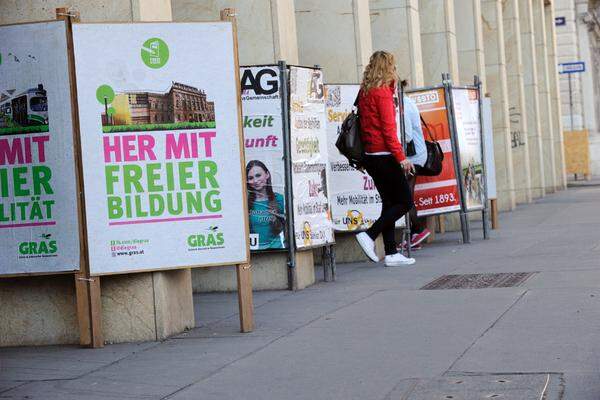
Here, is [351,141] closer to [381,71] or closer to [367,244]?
[381,71]

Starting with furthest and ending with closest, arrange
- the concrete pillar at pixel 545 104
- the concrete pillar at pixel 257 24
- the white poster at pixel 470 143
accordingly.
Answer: the concrete pillar at pixel 545 104, the white poster at pixel 470 143, the concrete pillar at pixel 257 24

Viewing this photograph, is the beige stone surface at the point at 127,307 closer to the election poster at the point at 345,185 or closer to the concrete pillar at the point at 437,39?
the election poster at the point at 345,185

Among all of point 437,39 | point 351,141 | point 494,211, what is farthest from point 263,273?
point 437,39

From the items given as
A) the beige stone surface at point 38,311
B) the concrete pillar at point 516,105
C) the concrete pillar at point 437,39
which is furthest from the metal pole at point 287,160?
the concrete pillar at point 516,105

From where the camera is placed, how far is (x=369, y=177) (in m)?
13.1

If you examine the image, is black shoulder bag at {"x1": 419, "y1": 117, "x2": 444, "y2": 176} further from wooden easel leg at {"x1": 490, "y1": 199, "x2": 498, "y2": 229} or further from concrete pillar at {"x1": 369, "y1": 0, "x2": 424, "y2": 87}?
wooden easel leg at {"x1": 490, "y1": 199, "x2": 498, "y2": 229}

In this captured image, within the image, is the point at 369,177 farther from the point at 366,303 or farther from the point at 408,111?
the point at 366,303

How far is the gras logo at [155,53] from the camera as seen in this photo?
8.03 m

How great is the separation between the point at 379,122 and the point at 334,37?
2.45m

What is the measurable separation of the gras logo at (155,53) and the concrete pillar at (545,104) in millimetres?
24018

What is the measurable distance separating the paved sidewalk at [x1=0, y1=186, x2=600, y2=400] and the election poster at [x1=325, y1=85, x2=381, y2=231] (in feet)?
6.87

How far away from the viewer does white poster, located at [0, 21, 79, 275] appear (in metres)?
7.98

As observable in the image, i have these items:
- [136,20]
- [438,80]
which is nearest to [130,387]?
[136,20]

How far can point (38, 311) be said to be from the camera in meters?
8.37
